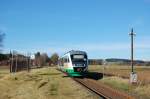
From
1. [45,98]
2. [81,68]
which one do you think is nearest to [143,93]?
[45,98]

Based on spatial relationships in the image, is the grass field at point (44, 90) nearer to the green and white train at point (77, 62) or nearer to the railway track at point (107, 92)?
the railway track at point (107, 92)

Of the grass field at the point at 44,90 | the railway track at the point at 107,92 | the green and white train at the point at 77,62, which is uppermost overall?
the green and white train at the point at 77,62

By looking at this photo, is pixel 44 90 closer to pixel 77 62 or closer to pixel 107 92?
pixel 107 92

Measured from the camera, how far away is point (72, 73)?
50.8 m

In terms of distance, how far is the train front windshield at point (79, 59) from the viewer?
1958 inches

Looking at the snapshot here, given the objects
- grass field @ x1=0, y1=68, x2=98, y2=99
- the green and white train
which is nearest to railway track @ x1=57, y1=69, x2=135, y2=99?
grass field @ x1=0, y1=68, x2=98, y2=99

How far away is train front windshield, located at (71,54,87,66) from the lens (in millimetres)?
49741

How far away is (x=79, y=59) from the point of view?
50.3m

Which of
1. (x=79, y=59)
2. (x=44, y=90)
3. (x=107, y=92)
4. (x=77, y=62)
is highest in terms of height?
(x=79, y=59)

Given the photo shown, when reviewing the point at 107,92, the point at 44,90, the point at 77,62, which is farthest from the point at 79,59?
the point at 44,90

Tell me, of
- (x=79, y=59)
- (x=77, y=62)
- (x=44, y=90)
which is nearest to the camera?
(x=44, y=90)

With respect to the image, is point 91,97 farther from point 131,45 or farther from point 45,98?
point 131,45

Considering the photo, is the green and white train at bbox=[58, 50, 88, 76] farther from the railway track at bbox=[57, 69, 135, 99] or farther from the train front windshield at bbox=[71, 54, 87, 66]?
the railway track at bbox=[57, 69, 135, 99]

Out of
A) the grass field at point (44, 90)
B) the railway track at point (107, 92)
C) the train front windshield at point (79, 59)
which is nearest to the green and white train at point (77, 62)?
the train front windshield at point (79, 59)
